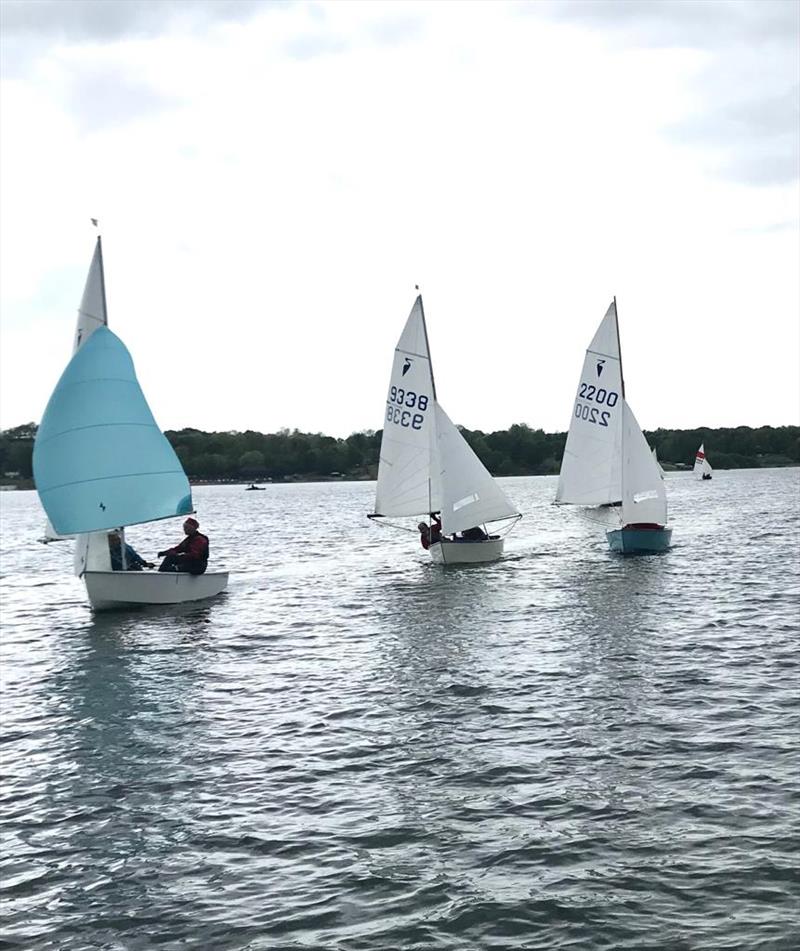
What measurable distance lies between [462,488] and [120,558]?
1249 cm

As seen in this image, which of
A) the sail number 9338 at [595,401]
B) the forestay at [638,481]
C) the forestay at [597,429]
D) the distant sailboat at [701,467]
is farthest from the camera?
the distant sailboat at [701,467]

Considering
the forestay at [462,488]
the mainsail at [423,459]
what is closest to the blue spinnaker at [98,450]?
the mainsail at [423,459]

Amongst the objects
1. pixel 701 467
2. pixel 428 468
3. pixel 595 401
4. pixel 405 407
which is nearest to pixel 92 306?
pixel 405 407

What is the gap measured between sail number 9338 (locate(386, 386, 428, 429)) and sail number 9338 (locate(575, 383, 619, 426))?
30.7 feet

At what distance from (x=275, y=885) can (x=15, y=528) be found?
312 ft

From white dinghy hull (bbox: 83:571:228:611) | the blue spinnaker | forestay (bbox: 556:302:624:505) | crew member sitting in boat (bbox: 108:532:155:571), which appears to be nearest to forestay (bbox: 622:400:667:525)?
Answer: forestay (bbox: 556:302:624:505)

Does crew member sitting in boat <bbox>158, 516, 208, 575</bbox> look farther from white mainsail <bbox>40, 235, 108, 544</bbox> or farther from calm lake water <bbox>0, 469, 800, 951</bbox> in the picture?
white mainsail <bbox>40, 235, 108, 544</bbox>

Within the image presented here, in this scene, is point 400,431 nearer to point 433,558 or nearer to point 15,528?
point 433,558

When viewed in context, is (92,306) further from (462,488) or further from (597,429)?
(597,429)

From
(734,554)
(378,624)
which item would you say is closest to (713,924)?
(378,624)

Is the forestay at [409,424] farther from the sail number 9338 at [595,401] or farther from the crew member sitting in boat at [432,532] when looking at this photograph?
the sail number 9338 at [595,401]

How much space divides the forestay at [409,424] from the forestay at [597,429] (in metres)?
8.39

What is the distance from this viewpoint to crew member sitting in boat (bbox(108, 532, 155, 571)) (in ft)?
91.7

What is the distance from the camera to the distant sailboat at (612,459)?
38.3 m
